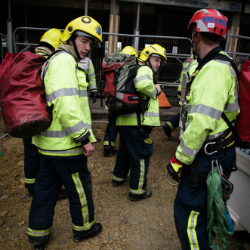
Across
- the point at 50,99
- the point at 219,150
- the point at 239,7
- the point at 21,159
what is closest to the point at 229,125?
the point at 219,150

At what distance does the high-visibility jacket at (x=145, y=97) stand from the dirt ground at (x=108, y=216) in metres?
1.15

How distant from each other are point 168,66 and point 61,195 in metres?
5.67

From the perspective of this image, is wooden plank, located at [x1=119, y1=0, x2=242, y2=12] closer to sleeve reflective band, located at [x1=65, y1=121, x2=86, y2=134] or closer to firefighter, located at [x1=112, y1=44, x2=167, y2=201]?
firefighter, located at [x1=112, y1=44, x2=167, y2=201]

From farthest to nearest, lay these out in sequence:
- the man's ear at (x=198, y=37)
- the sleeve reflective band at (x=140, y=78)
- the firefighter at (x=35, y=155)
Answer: the firefighter at (x=35, y=155) < the sleeve reflective band at (x=140, y=78) < the man's ear at (x=198, y=37)

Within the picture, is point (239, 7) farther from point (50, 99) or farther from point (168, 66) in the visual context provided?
point (50, 99)

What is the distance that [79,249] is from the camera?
8.57ft

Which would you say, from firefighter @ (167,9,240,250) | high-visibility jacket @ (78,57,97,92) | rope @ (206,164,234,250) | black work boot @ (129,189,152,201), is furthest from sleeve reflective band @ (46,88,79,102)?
high-visibility jacket @ (78,57,97,92)

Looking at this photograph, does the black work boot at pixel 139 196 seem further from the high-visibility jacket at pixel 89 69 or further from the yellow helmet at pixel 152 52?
the high-visibility jacket at pixel 89 69

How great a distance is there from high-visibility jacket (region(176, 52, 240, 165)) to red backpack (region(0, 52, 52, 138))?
122 cm

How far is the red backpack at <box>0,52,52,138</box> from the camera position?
1993 mm

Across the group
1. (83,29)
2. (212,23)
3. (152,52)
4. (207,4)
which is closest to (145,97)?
(152,52)

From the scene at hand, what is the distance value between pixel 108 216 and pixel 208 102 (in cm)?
216

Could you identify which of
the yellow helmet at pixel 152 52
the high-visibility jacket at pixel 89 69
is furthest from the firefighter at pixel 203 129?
the high-visibility jacket at pixel 89 69

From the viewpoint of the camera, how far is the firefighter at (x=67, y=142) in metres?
2.13
